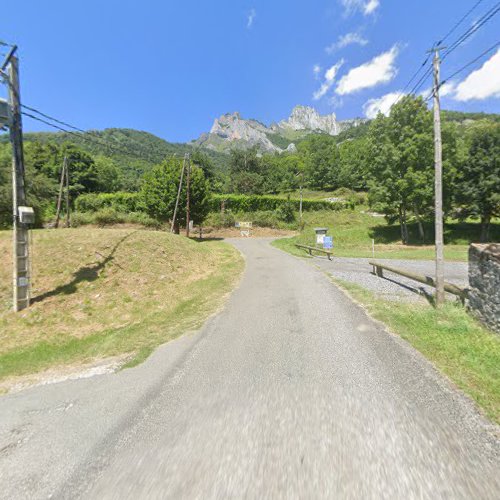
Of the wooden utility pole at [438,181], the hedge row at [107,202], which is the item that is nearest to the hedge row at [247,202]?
the hedge row at [107,202]

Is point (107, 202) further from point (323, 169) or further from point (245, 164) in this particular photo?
point (323, 169)

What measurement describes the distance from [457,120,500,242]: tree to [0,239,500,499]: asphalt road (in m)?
28.3

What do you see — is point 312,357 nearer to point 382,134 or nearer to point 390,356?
point 390,356

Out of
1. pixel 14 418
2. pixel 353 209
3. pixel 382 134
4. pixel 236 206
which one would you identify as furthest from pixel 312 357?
pixel 353 209

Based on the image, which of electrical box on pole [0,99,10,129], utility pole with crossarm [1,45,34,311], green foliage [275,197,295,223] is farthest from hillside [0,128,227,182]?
electrical box on pole [0,99,10,129]

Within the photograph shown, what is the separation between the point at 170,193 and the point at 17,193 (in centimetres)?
2005

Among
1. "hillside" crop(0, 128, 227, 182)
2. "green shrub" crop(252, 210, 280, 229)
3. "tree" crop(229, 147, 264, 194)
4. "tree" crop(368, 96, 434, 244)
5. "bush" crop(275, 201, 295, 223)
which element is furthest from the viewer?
"tree" crop(229, 147, 264, 194)

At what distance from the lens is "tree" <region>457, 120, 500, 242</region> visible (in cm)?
2473

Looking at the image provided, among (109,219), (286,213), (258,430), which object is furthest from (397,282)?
(286,213)

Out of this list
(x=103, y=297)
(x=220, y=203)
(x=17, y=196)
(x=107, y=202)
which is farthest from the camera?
(x=220, y=203)

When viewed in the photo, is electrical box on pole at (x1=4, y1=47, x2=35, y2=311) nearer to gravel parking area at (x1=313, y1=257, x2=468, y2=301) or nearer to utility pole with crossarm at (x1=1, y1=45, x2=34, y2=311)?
utility pole with crossarm at (x1=1, y1=45, x2=34, y2=311)

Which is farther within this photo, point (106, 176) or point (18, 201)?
point (106, 176)

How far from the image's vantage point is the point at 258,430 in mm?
3010

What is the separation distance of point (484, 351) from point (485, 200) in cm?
2759
